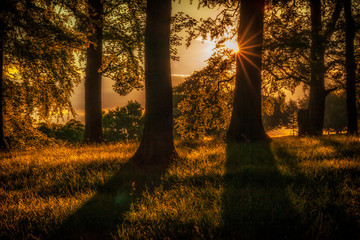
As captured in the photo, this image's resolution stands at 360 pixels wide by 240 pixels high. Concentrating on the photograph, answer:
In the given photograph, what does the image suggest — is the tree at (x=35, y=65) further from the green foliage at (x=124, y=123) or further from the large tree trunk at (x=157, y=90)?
the green foliage at (x=124, y=123)

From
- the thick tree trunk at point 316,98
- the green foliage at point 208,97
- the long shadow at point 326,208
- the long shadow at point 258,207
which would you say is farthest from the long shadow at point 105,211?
the thick tree trunk at point 316,98

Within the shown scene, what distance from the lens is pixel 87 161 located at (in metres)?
7.20

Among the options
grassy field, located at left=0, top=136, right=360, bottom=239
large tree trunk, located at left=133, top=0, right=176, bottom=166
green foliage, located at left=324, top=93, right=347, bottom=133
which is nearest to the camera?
grassy field, located at left=0, top=136, right=360, bottom=239

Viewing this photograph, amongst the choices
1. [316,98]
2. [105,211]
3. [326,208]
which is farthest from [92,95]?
[316,98]

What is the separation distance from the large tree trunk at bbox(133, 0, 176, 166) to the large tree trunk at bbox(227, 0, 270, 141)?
4544 mm

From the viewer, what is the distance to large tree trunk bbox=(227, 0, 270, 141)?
34.9 feet

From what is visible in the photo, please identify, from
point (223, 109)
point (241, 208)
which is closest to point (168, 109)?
point (241, 208)

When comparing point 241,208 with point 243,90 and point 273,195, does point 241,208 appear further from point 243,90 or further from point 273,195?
point 243,90

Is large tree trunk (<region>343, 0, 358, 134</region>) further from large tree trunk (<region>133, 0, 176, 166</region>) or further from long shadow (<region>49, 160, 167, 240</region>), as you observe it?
long shadow (<region>49, 160, 167, 240</region>)

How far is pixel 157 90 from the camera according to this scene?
7.22 metres

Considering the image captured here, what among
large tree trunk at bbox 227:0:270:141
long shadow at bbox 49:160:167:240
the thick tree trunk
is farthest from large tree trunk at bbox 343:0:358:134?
long shadow at bbox 49:160:167:240

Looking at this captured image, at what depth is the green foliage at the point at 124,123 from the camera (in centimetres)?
4138

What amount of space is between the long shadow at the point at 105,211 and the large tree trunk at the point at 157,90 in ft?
4.76

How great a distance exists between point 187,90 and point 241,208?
528 inches
